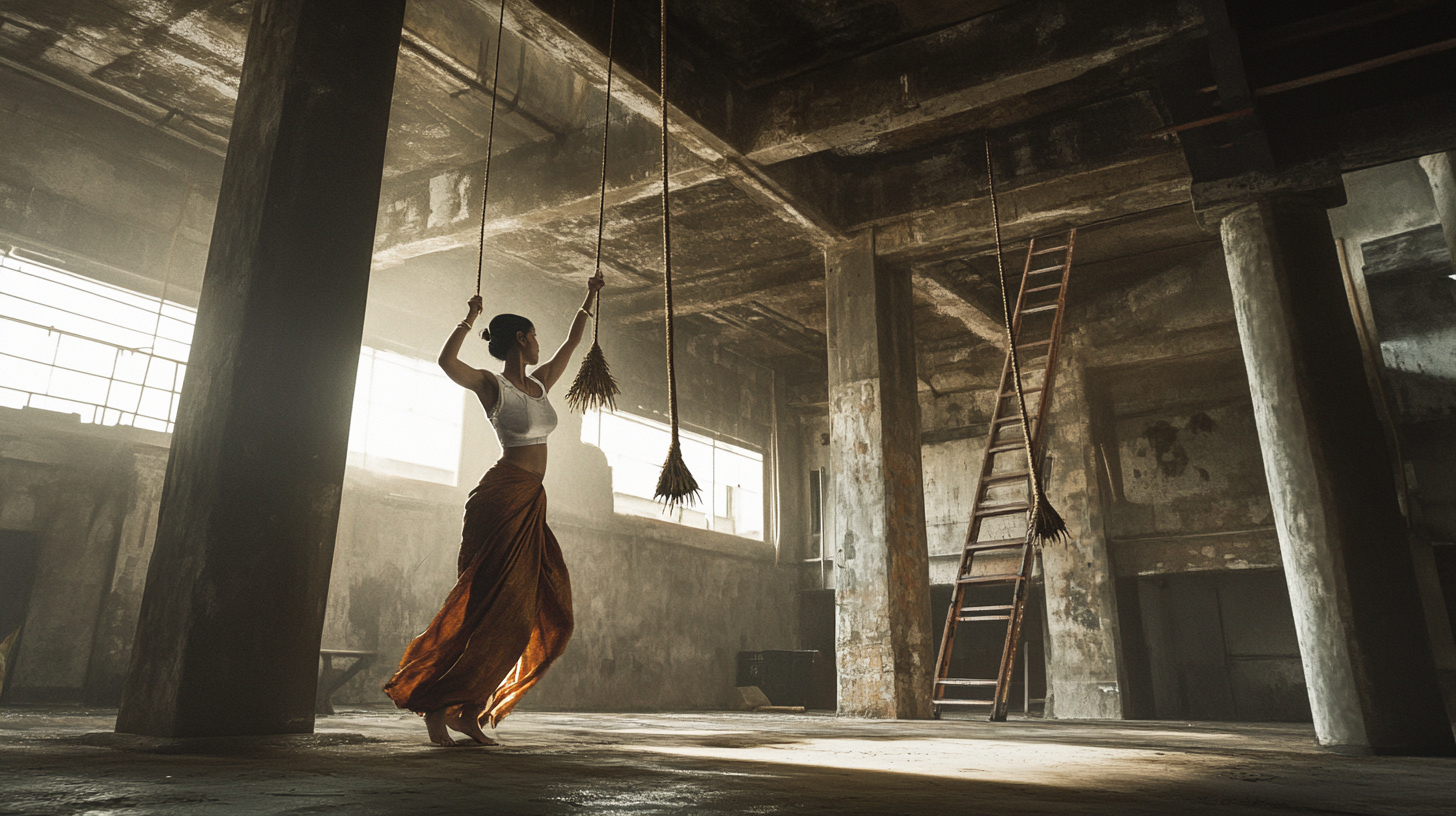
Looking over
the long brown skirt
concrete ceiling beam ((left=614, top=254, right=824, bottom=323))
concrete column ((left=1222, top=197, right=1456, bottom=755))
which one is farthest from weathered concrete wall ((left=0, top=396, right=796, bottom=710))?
concrete column ((left=1222, top=197, right=1456, bottom=755))

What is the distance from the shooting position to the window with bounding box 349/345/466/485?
357 inches

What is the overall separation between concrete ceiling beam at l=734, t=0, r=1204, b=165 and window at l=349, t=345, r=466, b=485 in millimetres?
4824

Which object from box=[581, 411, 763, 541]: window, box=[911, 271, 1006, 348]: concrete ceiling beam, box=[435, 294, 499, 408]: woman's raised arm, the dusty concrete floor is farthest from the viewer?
box=[581, 411, 763, 541]: window

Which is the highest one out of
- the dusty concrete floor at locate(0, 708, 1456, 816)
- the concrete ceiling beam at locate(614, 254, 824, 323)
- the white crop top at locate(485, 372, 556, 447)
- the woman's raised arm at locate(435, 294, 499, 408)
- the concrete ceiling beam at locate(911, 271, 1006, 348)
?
the concrete ceiling beam at locate(614, 254, 824, 323)

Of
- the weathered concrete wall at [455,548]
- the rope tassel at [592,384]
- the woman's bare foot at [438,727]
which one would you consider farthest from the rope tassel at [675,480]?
the weathered concrete wall at [455,548]

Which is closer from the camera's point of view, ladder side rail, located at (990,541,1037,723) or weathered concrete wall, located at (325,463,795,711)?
ladder side rail, located at (990,541,1037,723)

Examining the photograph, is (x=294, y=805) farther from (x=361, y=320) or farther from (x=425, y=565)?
(x=425, y=565)

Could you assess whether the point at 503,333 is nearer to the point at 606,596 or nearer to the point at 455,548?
the point at 455,548

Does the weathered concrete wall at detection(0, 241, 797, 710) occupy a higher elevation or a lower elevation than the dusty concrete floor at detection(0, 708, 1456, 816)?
higher

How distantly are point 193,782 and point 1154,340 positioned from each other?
37.4ft

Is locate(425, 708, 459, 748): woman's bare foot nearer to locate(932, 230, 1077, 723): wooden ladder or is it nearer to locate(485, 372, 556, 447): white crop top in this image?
locate(485, 372, 556, 447): white crop top

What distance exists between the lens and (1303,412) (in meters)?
4.32

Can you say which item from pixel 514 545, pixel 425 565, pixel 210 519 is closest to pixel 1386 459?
pixel 514 545

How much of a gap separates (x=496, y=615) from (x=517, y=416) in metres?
0.80
